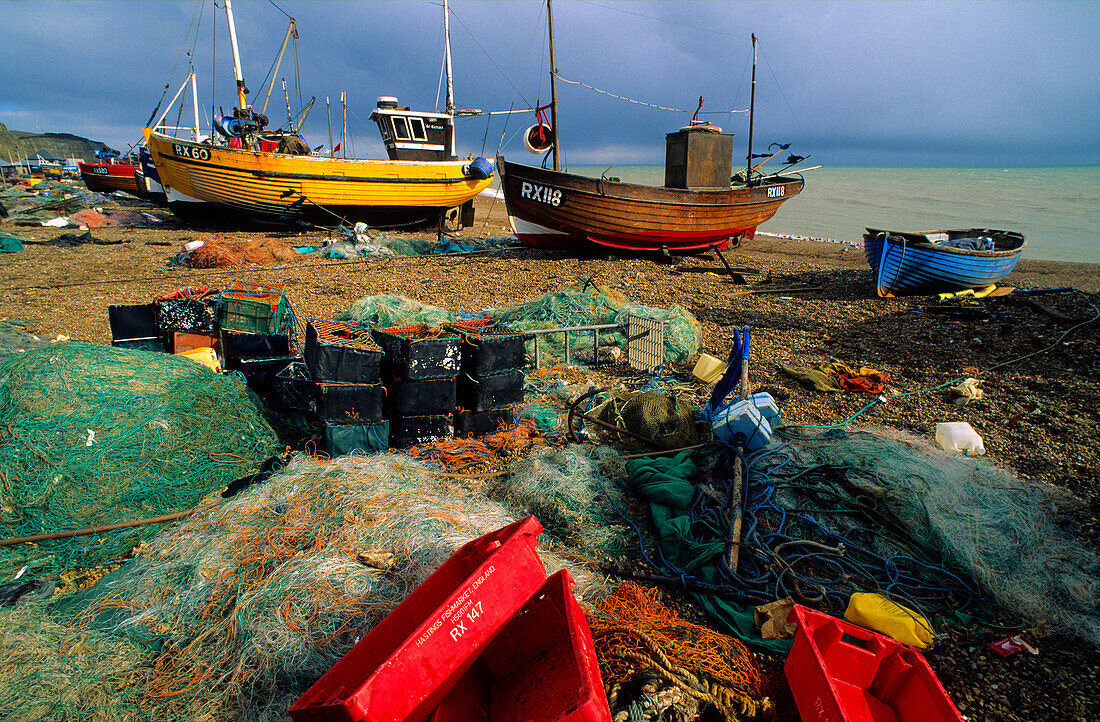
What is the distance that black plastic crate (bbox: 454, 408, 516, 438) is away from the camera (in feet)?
15.2

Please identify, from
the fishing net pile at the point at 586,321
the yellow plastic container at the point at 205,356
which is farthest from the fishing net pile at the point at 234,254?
the yellow plastic container at the point at 205,356

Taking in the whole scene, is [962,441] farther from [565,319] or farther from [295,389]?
[295,389]

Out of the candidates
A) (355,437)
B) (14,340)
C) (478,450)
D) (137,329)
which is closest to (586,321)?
(478,450)

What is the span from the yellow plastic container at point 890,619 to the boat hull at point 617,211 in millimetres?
11108

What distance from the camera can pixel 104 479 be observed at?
11.6ft

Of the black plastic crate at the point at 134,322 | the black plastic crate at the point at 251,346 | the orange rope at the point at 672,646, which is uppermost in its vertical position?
the black plastic crate at the point at 134,322

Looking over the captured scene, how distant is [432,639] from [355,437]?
2679mm

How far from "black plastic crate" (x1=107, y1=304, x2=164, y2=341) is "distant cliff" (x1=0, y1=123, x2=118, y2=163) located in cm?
11989

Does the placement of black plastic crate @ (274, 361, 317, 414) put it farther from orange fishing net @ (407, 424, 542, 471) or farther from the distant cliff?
the distant cliff

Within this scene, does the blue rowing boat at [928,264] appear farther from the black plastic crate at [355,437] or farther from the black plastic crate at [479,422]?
the black plastic crate at [355,437]

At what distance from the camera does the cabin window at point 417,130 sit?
1960 cm

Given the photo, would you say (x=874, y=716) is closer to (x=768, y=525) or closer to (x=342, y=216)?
(x=768, y=525)

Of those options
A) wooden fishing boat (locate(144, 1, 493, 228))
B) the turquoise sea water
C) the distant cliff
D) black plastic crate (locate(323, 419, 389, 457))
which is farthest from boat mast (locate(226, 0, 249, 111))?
the distant cliff

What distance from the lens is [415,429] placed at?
446cm
